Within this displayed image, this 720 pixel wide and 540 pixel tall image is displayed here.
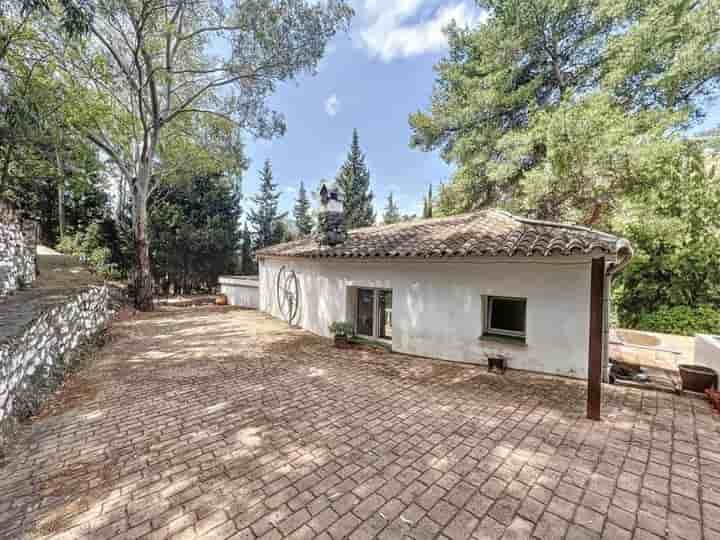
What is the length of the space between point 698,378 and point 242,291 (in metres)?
16.6

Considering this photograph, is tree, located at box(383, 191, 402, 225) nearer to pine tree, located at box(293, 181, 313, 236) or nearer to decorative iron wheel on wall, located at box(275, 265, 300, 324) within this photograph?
pine tree, located at box(293, 181, 313, 236)

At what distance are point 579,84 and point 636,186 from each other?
6183 millimetres

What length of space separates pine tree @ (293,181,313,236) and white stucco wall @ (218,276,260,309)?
49.9 ft

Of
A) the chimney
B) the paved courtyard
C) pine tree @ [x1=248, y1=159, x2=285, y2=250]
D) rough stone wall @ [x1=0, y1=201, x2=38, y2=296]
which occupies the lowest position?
the paved courtyard

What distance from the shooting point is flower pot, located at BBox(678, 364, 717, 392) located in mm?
5008

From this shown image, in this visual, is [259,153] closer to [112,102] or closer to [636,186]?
[112,102]

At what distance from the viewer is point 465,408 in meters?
4.47

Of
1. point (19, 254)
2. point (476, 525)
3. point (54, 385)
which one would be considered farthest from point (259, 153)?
point (476, 525)

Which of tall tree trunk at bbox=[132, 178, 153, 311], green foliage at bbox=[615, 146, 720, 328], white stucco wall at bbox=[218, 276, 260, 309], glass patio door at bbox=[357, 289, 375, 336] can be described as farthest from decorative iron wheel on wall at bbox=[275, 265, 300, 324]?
green foliage at bbox=[615, 146, 720, 328]

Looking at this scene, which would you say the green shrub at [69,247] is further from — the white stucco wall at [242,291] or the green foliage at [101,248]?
the white stucco wall at [242,291]

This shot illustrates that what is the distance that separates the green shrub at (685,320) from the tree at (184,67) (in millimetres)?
15766

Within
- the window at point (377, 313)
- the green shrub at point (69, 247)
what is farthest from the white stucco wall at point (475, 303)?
the green shrub at point (69, 247)

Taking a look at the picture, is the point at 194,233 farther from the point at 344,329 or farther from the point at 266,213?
the point at 344,329

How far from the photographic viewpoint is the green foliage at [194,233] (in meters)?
18.9
